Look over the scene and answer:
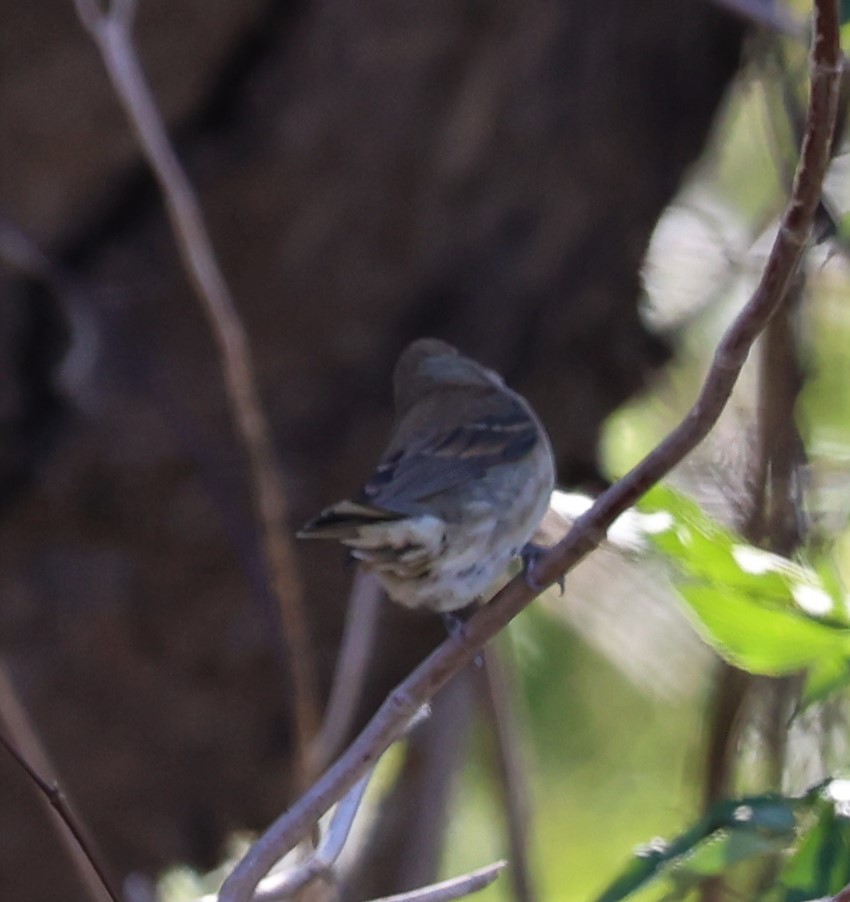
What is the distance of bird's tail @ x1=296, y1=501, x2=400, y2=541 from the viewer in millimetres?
1913


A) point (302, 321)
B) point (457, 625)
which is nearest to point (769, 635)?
point (457, 625)

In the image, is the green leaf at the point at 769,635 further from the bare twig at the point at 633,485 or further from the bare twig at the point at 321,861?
the bare twig at the point at 321,861

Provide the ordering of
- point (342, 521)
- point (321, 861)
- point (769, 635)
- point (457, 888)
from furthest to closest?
point (342, 521) → point (769, 635) → point (321, 861) → point (457, 888)

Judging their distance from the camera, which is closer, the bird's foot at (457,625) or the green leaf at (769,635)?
the bird's foot at (457,625)

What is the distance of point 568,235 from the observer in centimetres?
345

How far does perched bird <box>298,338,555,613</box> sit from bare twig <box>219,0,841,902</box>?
40 cm

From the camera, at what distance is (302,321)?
3.38m

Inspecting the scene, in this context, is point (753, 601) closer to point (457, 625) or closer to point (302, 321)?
point (457, 625)

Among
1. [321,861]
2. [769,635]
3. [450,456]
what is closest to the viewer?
[321,861]

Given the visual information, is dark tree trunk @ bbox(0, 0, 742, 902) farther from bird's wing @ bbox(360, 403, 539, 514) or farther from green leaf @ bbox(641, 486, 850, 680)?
green leaf @ bbox(641, 486, 850, 680)

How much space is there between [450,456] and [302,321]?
0.86m

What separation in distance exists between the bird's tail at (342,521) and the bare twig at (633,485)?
0.33m

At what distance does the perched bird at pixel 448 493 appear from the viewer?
2123 millimetres

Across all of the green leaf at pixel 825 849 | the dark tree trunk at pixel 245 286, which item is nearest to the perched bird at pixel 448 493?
the dark tree trunk at pixel 245 286
